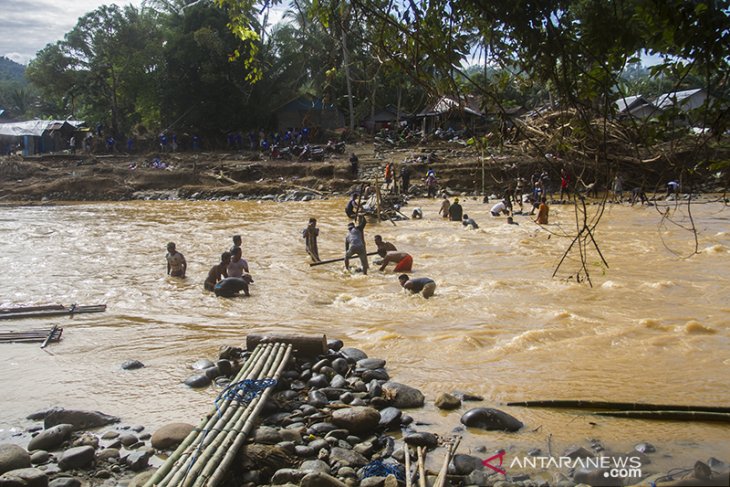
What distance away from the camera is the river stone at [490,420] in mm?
5676

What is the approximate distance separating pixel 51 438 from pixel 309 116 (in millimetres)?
36344

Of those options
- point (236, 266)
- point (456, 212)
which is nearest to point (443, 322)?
point (236, 266)

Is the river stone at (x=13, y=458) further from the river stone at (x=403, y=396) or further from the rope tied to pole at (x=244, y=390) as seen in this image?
the river stone at (x=403, y=396)

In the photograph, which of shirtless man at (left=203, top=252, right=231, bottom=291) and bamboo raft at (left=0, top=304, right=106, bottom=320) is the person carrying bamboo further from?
bamboo raft at (left=0, top=304, right=106, bottom=320)

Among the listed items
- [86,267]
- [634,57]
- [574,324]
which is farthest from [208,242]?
[634,57]

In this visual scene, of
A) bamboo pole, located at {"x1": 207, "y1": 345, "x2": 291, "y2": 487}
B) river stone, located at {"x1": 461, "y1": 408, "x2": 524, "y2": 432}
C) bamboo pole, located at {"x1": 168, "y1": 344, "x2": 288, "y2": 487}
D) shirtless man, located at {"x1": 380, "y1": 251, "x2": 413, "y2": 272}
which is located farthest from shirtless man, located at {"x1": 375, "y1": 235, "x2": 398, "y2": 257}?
bamboo pole, located at {"x1": 168, "y1": 344, "x2": 288, "y2": 487}

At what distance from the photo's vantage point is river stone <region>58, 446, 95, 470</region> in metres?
4.97

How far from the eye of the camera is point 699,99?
3359 centimetres

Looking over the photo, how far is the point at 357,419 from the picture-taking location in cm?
557

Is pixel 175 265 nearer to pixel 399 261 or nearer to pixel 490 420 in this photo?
pixel 399 261

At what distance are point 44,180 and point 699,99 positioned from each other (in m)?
33.9

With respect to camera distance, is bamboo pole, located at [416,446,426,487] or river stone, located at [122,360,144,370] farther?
river stone, located at [122,360,144,370]

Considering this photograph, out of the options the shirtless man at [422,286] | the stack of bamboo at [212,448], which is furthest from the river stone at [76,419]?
the shirtless man at [422,286]

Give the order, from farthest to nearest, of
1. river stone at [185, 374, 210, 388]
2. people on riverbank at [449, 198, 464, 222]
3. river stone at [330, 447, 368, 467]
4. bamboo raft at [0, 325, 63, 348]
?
people on riverbank at [449, 198, 464, 222] < bamboo raft at [0, 325, 63, 348] < river stone at [185, 374, 210, 388] < river stone at [330, 447, 368, 467]
